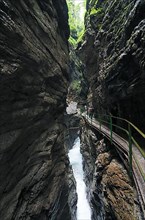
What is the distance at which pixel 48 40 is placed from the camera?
8.14 metres

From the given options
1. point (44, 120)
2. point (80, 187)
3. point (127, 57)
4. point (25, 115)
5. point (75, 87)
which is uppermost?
point (75, 87)

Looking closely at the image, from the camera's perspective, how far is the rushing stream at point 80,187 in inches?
587

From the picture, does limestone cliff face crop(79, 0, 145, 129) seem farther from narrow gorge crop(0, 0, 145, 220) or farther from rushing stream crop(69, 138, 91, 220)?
rushing stream crop(69, 138, 91, 220)

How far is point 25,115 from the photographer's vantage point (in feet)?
19.4

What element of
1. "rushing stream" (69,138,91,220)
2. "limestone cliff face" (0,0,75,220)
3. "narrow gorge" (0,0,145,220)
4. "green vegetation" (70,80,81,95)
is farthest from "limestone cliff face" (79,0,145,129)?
"green vegetation" (70,80,81,95)

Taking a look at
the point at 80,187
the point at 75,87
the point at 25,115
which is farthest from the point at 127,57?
the point at 75,87

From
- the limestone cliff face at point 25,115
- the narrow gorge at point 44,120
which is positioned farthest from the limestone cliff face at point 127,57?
the limestone cliff face at point 25,115

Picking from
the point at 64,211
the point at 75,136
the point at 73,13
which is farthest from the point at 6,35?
the point at 73,13

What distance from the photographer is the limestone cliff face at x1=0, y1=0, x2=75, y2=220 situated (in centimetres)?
468

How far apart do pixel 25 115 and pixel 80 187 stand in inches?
674

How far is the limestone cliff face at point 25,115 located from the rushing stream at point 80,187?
755 centimetres

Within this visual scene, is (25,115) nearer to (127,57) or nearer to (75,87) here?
(127,57)

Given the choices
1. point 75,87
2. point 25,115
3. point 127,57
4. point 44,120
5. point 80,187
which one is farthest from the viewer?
point 75,87

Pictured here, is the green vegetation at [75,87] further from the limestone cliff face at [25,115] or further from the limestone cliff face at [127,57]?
the limestone cliff face at [25,115]
